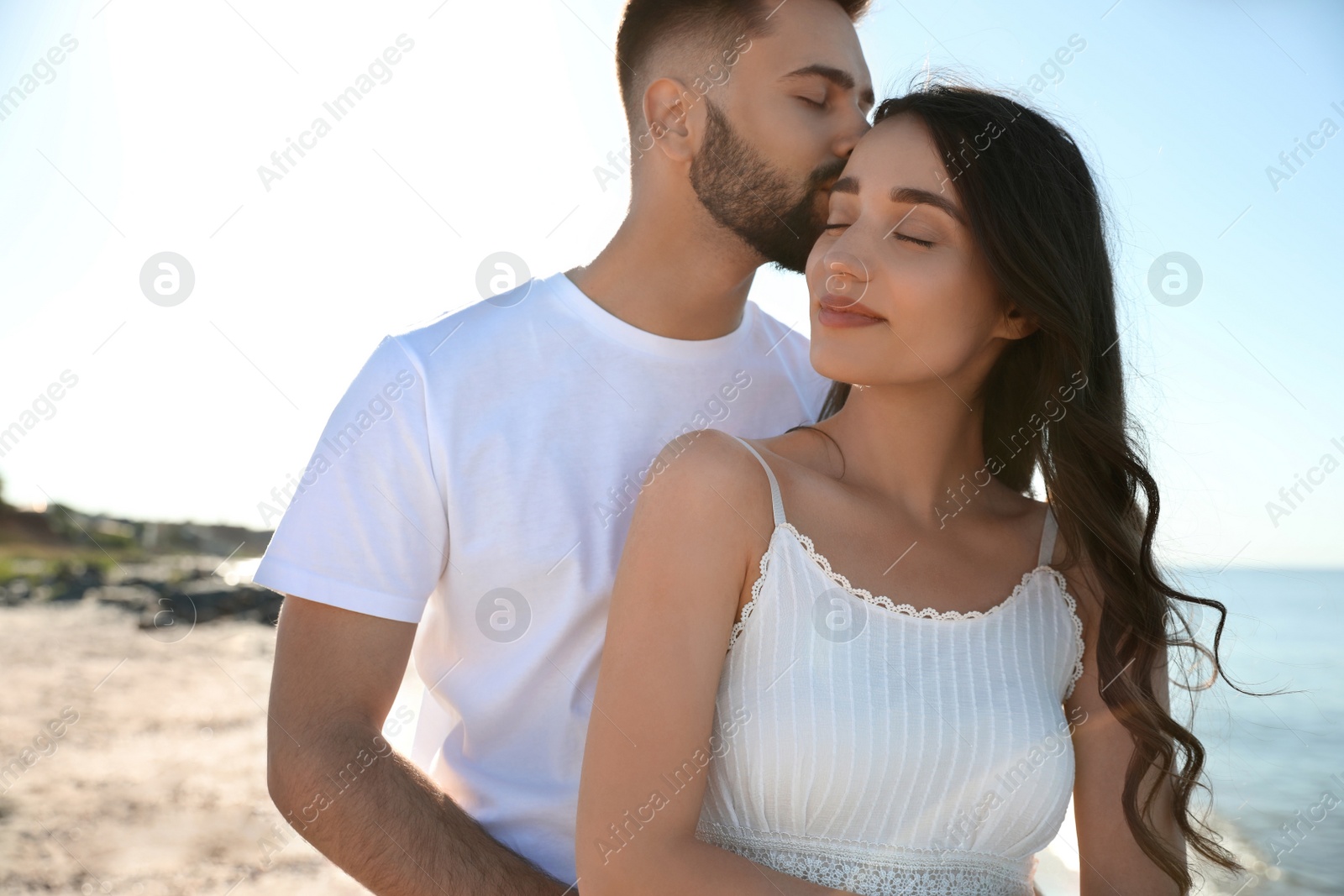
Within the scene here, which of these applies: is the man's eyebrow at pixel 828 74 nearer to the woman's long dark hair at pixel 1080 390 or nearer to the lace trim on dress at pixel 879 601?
the woman's long dark hair at pixel 1080 390

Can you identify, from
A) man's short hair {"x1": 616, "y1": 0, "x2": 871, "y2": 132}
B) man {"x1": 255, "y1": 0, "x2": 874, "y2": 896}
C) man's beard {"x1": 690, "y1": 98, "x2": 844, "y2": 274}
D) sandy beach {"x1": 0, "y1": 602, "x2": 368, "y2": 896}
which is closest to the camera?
man {"x1": 255, "y1": 0, "x2": 874, "y2": 896}

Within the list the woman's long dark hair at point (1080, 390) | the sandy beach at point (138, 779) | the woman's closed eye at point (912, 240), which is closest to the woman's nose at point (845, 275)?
the woman's closed eye at point (912, 240)

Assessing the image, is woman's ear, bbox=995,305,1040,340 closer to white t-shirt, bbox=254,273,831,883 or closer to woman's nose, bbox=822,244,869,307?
woman's nose, bbox=822,244,869,307

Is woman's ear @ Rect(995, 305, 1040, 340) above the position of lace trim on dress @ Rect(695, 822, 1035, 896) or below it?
above

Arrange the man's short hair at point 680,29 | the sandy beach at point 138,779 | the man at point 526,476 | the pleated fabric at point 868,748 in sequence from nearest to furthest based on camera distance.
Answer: the pleated fabric at point 868,748, the man at point 526,476, the man's short hair at point 680,29, the sandy beach at point 138,779

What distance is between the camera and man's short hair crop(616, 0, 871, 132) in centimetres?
288

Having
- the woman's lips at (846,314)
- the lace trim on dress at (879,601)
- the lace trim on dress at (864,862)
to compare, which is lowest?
the lace trim on dress at (864,862)

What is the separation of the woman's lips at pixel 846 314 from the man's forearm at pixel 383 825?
132 centimetres

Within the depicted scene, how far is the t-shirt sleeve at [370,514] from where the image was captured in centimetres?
238

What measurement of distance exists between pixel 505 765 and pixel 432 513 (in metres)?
0.61

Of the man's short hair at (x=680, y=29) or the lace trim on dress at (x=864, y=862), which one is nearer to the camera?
the lace trim on dress at (x=864, y=862)

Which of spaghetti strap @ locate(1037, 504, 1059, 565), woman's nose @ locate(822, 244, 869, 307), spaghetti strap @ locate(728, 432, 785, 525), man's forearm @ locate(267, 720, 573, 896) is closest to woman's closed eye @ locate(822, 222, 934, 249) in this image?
woman's nose @ locate(822, 244, 869, 307)

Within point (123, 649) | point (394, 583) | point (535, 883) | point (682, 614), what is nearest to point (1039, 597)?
point (682, 614)

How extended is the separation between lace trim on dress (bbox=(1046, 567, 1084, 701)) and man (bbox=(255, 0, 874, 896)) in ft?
2.68
